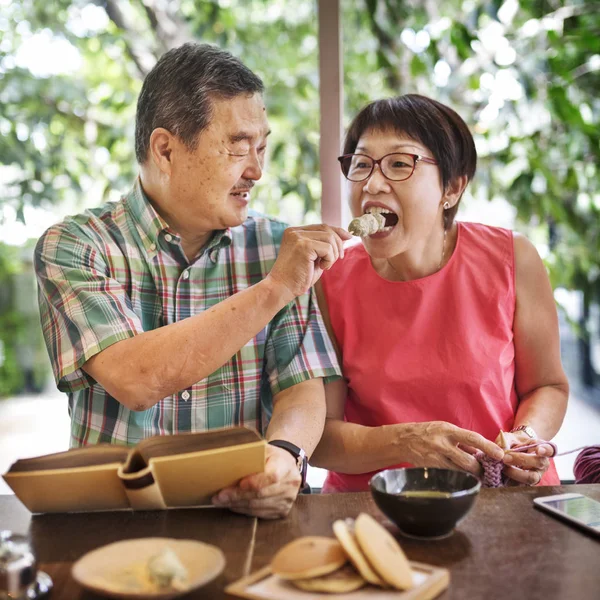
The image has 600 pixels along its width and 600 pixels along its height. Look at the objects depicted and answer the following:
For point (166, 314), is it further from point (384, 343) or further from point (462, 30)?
point (462, 30)

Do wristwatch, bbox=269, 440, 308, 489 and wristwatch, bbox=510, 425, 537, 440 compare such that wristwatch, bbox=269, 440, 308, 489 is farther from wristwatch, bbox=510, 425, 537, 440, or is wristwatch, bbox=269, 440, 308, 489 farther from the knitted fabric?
wristwatch, bbox=510, 425, 537, 440

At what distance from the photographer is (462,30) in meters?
2.53

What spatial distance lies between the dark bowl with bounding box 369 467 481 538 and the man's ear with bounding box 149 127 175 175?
1.00 metres

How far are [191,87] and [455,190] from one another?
779 millimetres

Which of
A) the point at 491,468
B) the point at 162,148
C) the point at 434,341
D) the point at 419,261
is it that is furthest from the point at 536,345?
the point at 162,148

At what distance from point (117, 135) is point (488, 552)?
2542mm

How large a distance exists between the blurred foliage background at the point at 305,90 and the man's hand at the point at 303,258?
1343 mm

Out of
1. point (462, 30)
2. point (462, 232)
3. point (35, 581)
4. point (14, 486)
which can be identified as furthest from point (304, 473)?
point (462, 30)

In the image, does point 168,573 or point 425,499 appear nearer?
point 168,573

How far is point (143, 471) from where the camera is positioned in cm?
118

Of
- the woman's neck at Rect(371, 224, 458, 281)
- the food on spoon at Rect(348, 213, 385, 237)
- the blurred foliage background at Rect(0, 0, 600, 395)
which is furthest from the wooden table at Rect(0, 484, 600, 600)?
the blurred foliage background at Rect(0, 0, 600, 395)

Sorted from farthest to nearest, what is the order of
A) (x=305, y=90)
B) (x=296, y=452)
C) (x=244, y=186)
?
(x=305, y=90), (x=244, y=186), (x=296, y=452)

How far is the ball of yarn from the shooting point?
179cm

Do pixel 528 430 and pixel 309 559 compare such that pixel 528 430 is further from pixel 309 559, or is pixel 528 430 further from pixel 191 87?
pixel 191 87
